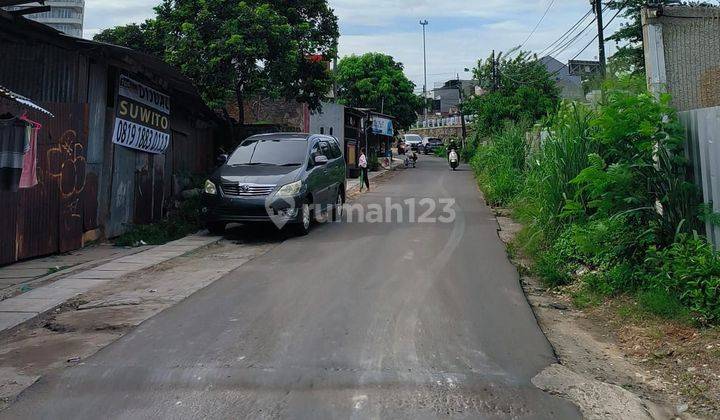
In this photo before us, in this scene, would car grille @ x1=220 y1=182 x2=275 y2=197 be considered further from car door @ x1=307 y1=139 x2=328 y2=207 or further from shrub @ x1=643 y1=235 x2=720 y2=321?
shrub @ x1=643 y1=235 x2=720 y2=321

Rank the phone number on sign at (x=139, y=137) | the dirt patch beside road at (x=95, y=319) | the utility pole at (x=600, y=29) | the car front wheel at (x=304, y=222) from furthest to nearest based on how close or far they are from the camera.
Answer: the utility pole at (x=600, y=29) < the car front wheel at (x=304, y=222) < the phone number on sign at (x=139, y=137) < the dirt patch beside road at (x=95, y=319)

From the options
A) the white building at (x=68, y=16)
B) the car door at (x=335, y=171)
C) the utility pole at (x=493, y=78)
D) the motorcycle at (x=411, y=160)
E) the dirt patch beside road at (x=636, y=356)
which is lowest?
the dirt patch beside road at (x=636, y=356)

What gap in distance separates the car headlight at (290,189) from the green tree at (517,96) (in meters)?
19.8

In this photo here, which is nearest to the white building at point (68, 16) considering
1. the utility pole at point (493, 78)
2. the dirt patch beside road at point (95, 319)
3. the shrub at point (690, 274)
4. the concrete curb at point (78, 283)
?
the utility pole at point (493, 78)

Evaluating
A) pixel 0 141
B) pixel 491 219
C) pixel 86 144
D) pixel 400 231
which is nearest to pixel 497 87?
pixel 491 219

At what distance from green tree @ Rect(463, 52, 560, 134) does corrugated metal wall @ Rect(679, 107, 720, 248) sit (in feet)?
73.8

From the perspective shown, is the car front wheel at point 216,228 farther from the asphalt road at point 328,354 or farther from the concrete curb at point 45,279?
the asphalt road at point 328,354

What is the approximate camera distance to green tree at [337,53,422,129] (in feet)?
162

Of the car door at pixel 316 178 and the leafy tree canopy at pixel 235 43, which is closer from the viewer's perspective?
the car door at pixel 316 178

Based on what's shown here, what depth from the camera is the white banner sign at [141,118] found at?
1104 cm

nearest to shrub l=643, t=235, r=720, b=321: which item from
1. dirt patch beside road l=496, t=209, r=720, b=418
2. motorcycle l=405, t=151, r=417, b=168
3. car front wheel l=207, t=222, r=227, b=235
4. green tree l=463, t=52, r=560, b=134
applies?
dirt patch beside road l=496, t=209, r=720, b=418

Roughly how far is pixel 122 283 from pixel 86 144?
3382mm

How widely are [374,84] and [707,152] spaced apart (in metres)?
44.8

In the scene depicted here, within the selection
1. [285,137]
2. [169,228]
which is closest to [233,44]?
[285,137]
